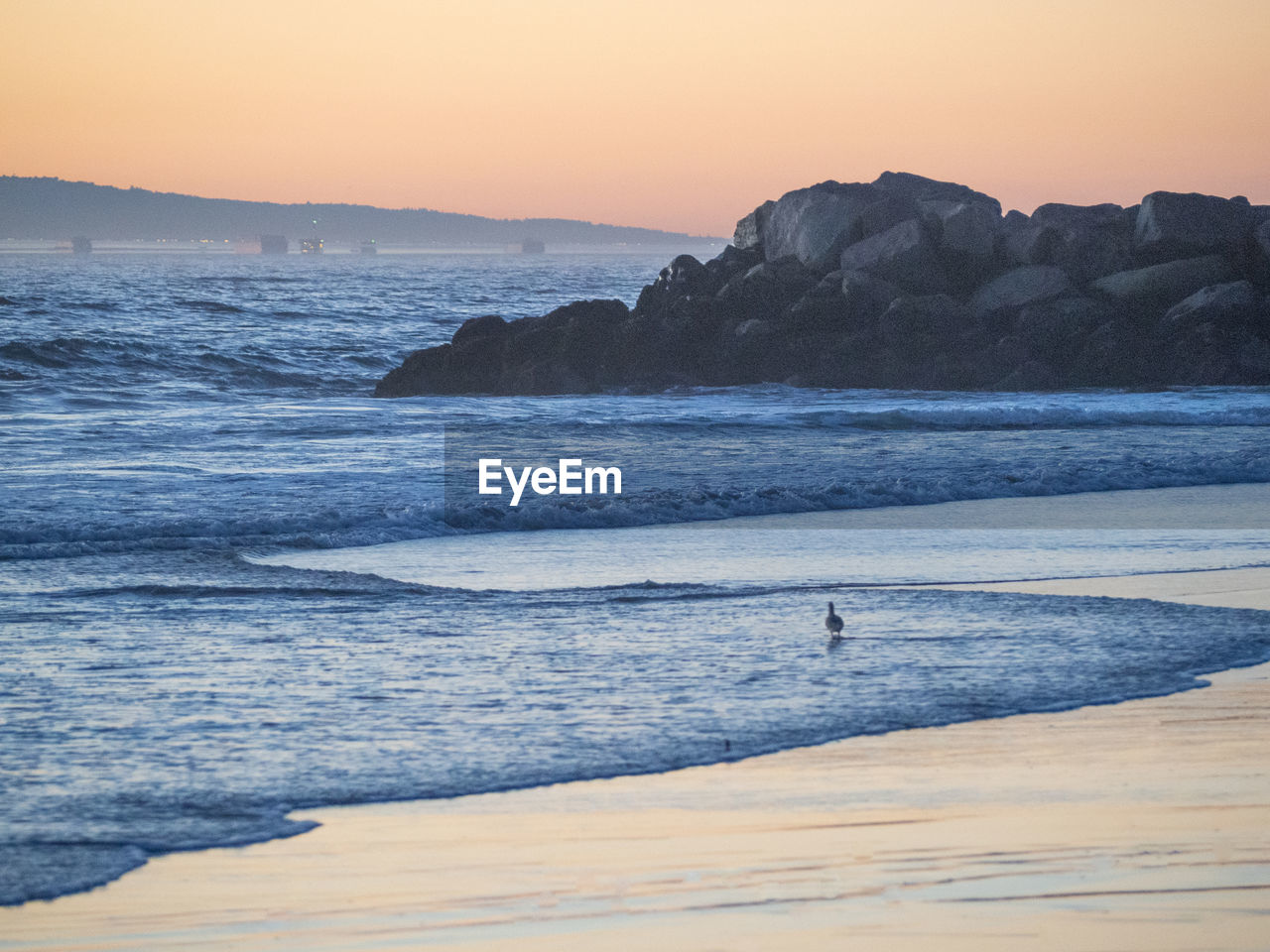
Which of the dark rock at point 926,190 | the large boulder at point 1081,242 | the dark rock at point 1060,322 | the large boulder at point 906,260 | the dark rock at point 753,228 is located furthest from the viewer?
the dark rock at point 753,228

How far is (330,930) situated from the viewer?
131 inches

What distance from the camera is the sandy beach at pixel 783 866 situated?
3.31 meters

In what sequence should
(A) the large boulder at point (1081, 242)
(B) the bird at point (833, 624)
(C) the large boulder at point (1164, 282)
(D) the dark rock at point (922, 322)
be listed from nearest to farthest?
1. (B) the bird at point (833, 624)
2. (D) the dark rock at point (922, 322)
3. (C) the large boulder at point (1164, 282)
4. (A) the large boulder at point (1081, 242)

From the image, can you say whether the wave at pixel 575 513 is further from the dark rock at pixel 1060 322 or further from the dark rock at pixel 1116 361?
the dark rock at pixel 1060 322

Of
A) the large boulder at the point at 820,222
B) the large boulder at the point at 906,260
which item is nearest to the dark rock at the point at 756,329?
the large boulder at the point at 906,260

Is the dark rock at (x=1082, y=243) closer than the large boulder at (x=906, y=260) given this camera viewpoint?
Yes

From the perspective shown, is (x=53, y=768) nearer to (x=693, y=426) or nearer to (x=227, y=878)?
(x=227, y=878)

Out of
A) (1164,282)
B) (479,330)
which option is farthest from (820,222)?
(479,330)

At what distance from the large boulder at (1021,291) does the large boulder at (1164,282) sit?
81 cm

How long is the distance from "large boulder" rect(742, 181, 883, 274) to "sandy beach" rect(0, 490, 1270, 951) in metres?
23.9

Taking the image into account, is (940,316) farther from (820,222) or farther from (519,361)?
(519,361)

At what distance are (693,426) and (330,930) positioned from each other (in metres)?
15.9

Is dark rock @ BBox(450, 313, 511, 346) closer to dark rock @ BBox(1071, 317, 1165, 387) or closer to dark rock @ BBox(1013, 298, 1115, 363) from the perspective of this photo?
dark rock @ BBox(1013, 298, 1115, 363)

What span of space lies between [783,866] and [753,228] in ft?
93.8
